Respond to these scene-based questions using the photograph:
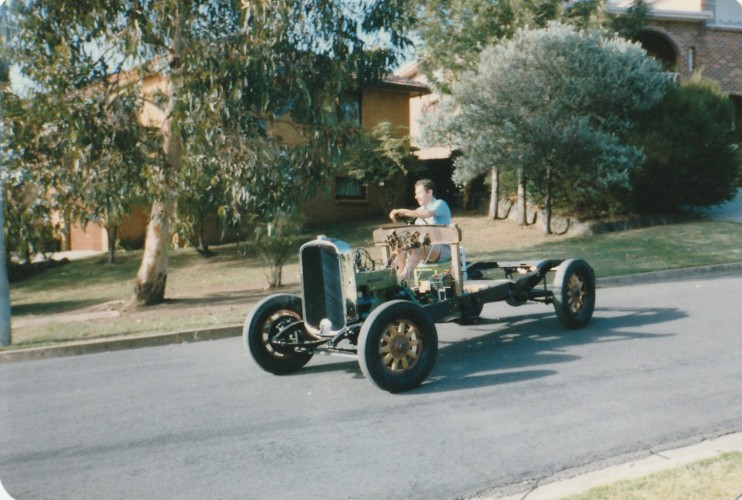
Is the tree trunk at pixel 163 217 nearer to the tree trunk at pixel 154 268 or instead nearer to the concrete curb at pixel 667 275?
the tree trunk at pixel 154 268

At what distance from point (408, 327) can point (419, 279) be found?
1.20 meters

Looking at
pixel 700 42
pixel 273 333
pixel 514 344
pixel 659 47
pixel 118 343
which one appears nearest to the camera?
pixel 273 333

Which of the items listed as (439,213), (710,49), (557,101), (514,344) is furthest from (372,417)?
(710,49)

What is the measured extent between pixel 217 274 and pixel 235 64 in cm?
870

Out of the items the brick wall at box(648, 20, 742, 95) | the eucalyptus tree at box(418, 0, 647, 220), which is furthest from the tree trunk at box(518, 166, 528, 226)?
the brick wall at box(648, 20, 742, 95)

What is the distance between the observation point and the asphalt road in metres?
4.59

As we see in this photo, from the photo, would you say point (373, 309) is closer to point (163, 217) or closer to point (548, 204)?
point (163, 217)

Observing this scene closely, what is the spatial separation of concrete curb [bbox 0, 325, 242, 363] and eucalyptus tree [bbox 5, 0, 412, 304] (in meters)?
2.52

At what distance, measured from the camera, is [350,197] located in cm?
2781

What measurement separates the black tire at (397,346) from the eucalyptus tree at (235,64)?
569 centimetres

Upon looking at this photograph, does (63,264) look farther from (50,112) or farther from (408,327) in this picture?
(408,327)

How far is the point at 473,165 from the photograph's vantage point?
60.4 ft

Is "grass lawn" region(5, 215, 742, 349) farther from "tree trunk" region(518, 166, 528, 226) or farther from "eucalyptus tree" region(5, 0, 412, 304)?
"eucalyptus tree" region(5, 0, 412, 304)

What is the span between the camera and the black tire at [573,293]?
324 inches
